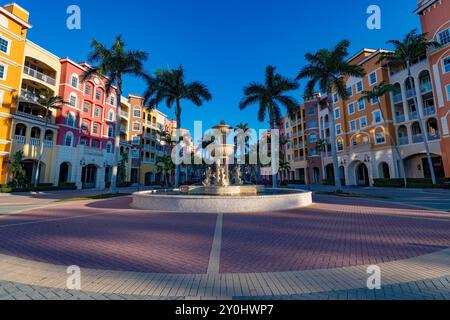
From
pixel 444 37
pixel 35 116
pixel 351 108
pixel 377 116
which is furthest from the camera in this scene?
pixel 351 108

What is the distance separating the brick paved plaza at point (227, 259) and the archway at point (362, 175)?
3406 cm

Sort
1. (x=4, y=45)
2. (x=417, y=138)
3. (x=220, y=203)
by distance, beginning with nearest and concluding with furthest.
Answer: (x=220, y=203) → (x=4, y=45) → (x=417, y=138)

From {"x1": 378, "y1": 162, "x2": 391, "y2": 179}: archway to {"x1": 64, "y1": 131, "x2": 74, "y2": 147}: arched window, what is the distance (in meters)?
50.4

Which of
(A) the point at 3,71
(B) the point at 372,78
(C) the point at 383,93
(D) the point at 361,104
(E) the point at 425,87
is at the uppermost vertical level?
(B) the point at 372,78

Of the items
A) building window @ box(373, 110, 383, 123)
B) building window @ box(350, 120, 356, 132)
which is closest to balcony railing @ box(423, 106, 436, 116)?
building window @ box(373, 110, 383, 123)

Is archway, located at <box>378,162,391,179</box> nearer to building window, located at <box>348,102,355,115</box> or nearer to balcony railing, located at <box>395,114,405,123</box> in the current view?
balcony railing, located at <box>395,114,405,123</box>

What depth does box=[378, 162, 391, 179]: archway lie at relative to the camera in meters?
34.0

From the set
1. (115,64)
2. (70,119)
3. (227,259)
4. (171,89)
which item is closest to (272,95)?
(171,89)

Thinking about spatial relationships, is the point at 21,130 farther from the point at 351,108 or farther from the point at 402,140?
the point at 402,140

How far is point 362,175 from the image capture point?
3997 cm

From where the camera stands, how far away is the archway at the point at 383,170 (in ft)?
111

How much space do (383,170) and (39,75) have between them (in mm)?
55208

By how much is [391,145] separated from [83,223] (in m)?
39.6

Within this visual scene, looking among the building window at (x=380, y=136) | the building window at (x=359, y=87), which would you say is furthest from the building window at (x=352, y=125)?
the building window at (x=359, y=87)
